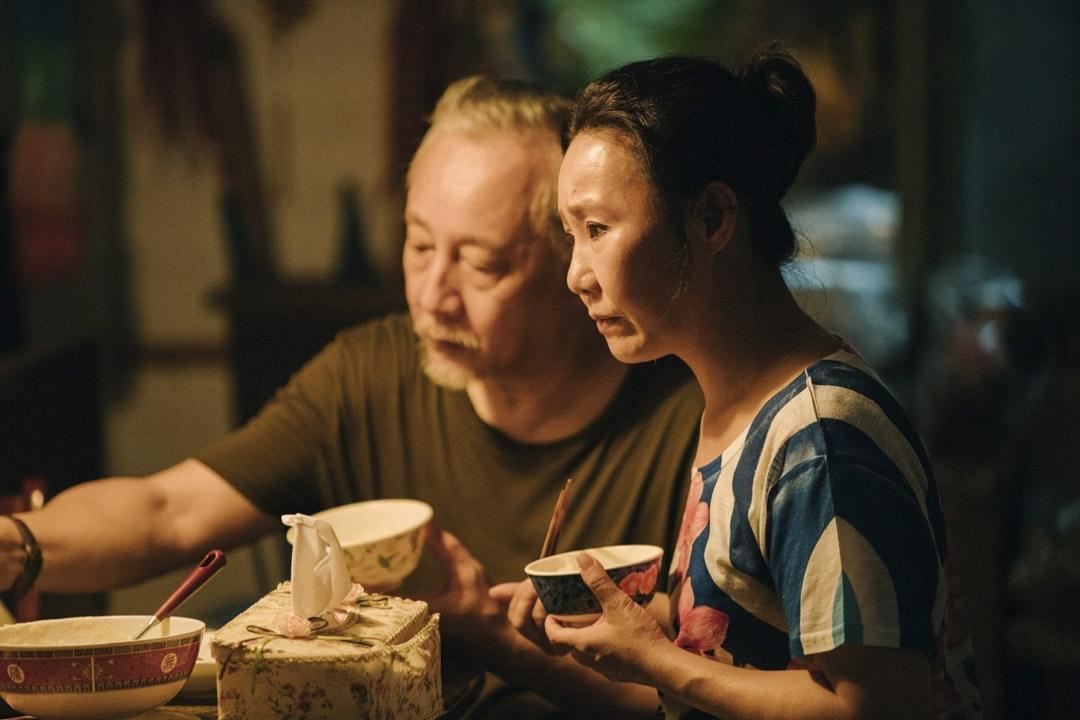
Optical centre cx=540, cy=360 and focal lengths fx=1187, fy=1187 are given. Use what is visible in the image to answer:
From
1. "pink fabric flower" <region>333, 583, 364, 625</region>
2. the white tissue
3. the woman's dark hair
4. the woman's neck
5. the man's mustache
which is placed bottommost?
"pink fabric flower" <region>333, 583, 364, 625</region>

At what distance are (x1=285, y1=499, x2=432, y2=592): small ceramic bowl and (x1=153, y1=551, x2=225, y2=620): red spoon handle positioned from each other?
4.2 inches

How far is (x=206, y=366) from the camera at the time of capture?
6254 millimetres

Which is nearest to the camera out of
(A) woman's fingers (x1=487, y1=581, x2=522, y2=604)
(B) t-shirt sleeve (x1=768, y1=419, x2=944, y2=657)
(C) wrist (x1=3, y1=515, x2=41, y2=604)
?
(B) t-shirt sleeve (x1=768, y1=419, x2=944, y2=657)

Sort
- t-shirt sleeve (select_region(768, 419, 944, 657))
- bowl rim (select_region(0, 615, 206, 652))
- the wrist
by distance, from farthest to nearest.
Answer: the wrist < bowl rim (select_region(0, 615, 206, 652)) < t-shirt sleeve (select_region(768, 419, 944, 657))

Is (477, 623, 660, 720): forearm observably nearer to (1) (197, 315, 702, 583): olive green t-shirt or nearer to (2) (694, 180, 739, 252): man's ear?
(1) (197, 315, 702, 583): olive green t-shirt

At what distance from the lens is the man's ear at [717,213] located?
1516mm

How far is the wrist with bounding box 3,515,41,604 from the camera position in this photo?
198 centimetres

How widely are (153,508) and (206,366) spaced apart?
414 cm

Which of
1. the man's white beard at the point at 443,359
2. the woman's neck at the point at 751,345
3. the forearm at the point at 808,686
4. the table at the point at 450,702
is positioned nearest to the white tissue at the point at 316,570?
the table at the point at 450,702

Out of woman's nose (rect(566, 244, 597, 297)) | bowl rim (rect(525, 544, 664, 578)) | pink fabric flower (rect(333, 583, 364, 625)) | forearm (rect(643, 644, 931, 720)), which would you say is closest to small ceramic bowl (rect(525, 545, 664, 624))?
bowl rim (rect(525, 544, 664, 578))

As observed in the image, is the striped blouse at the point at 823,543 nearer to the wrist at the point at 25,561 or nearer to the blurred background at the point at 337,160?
the wrist at the point at 25,561

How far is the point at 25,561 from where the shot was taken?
1.99m

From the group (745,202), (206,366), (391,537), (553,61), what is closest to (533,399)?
(391,537)

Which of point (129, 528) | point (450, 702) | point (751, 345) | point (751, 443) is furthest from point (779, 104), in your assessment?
point (129, 528)
